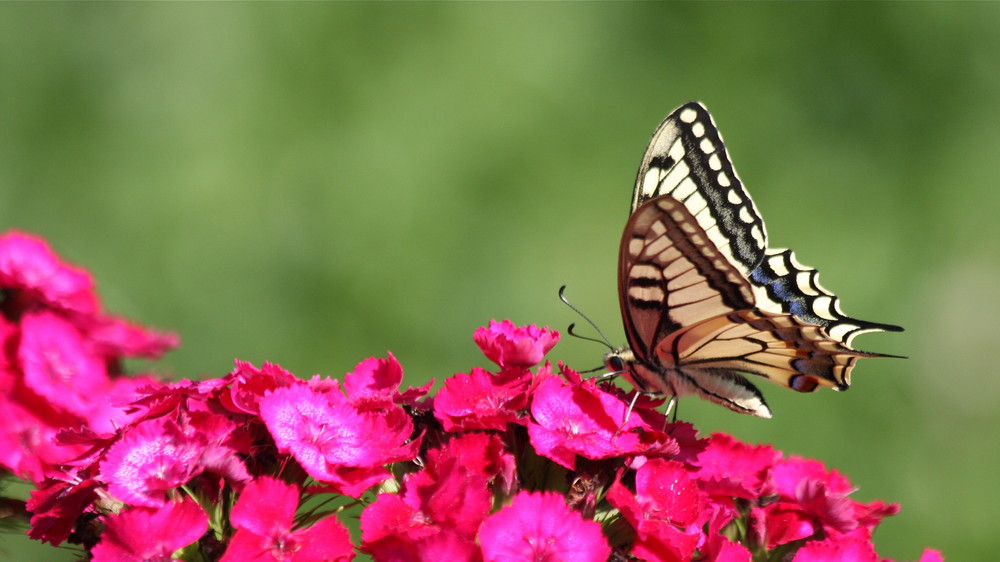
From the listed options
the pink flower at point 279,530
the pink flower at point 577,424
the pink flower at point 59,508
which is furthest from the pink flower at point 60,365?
the pink flower at point 577,424

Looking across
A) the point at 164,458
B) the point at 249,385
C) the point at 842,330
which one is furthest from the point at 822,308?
the point at 164,458

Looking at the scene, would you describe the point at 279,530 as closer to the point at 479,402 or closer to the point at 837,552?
the point at 479,402

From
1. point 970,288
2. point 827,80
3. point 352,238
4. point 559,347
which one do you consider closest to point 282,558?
point 559,347

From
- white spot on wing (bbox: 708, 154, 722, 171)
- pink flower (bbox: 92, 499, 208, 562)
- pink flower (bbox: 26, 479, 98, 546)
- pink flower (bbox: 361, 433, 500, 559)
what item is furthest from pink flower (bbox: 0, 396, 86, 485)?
white spot on wing (bbox: 708, 154, 722, 171)

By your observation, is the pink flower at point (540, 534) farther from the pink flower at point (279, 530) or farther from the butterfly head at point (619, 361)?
the butterfly head at point (619, 361)

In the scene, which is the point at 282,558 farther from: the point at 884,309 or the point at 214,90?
the point at 214,90
